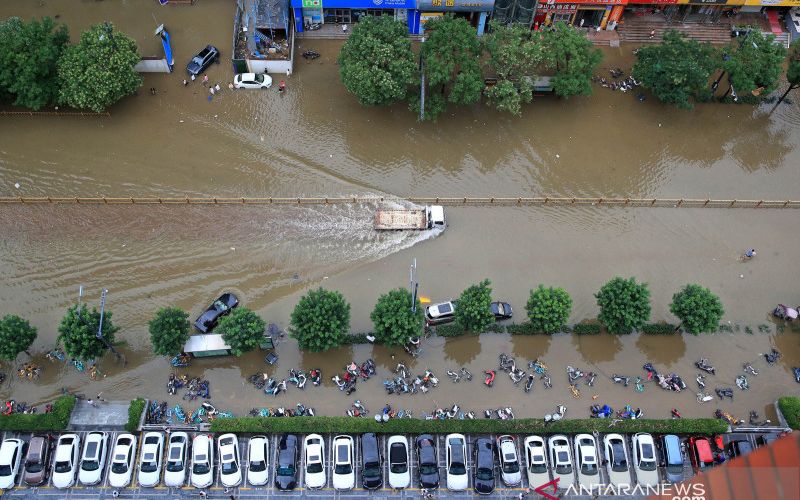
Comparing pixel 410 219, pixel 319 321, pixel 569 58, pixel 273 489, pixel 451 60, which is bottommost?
pixel 273 489

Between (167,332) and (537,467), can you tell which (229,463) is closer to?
(167,332)

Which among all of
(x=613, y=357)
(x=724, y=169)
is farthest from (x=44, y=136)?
(x=724, y=169)

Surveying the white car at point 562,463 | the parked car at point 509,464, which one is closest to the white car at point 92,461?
the parked car at point 509,464

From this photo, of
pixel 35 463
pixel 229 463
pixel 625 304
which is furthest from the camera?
pixel 625 304

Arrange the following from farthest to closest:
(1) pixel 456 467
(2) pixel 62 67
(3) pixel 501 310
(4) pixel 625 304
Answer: (2) pixel 62 67
(3) pixel 501 310
(4) pixel 625 304
(1) pixel 456 467

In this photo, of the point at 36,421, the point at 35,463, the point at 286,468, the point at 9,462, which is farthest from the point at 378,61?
the point at 9,462

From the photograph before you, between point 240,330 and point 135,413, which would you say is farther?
point 240,330

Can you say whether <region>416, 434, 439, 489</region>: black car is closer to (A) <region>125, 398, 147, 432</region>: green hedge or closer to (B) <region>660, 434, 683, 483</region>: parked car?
(B) <region>660, 434, 683, 483</region>: parked car
